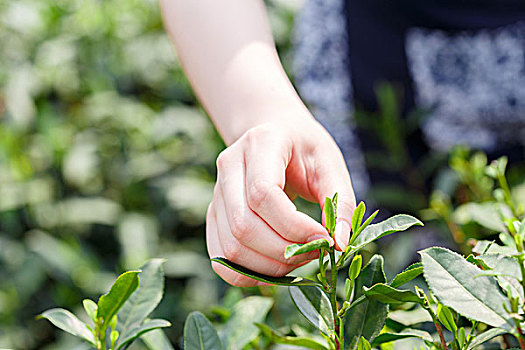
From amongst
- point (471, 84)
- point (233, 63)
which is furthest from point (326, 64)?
point (233, 63)

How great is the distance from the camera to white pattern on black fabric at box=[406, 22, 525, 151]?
48.0 inches

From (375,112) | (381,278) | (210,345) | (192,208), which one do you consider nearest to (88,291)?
(192,208)

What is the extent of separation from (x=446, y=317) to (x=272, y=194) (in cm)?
18

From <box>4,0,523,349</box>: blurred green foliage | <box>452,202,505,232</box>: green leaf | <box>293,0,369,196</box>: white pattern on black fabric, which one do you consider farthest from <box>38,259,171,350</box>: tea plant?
<box>293,0,369,196</box>: white pattern on black fabric

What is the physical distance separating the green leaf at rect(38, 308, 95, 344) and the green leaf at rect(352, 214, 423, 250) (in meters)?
0.27

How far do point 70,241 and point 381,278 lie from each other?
136 centimetres

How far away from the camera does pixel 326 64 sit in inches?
56.6

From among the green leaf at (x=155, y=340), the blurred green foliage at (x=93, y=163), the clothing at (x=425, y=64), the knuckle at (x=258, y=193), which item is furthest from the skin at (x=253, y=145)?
the blurred green foliage at (x=93, y=163)

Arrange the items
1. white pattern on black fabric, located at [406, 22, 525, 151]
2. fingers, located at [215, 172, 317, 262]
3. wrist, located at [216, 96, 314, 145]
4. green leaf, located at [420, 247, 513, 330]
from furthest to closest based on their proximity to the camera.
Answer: white pattern on black fabric, located at [406, 22, 525, 151] → wrist, located at [216, 96, 314, 145] → fingers, located at [215, 172, 317, 262] → green leaf, located at [420, 247, 513, 330]

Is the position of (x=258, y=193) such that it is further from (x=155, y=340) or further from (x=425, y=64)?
(x=425, y=64)

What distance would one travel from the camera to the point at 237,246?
1.86 ft

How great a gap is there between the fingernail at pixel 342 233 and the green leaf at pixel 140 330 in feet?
0.57

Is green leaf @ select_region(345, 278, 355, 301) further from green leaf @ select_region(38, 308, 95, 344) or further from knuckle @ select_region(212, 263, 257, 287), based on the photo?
green leaf @ select_region(38, 308, 95, 344)

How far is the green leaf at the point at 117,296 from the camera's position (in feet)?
1.78
